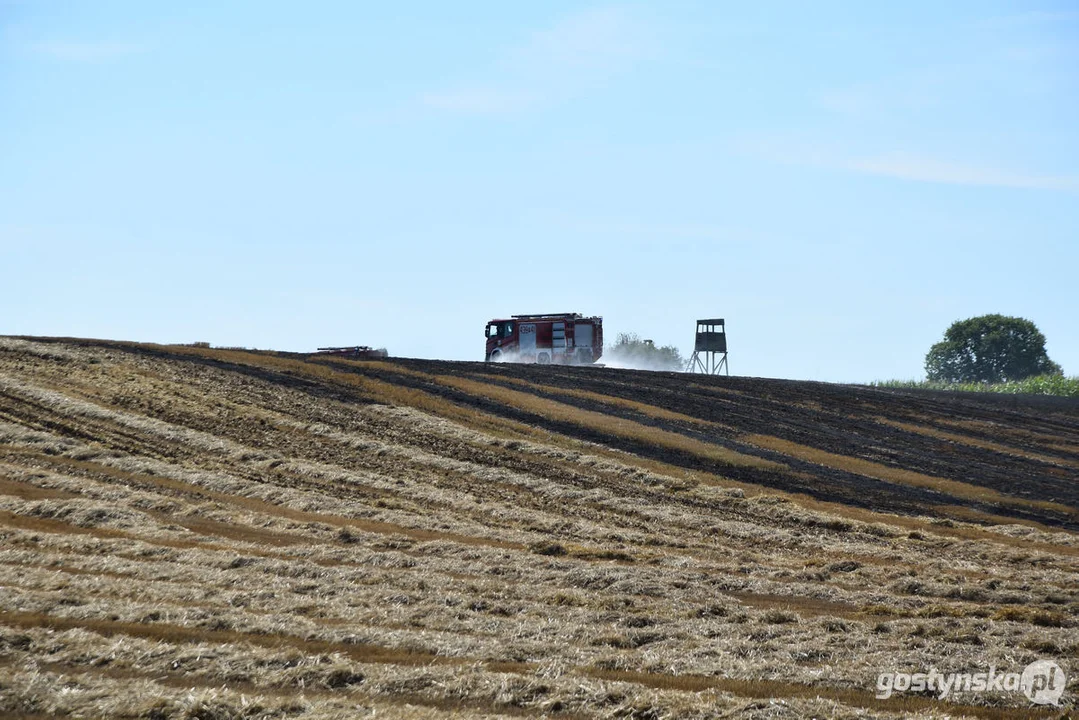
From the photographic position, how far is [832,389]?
265 feet

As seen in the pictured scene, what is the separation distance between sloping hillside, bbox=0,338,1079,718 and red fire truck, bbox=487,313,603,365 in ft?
59.1

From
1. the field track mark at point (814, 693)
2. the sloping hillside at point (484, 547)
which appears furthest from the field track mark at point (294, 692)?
the field track mark at point (814, 693)

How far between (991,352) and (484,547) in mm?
168711

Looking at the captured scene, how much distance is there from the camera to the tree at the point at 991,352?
177m

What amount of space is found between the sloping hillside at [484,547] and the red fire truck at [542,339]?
709 inches

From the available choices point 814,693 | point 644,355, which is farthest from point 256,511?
point 644,355

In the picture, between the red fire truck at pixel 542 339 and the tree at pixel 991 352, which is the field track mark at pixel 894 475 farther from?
the tree at pixel 991 352

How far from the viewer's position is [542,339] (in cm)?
8538

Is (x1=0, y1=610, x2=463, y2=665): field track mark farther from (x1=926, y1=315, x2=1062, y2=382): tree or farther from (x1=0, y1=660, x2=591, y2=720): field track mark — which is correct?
(x1=926, y1=315, x2=1062, y2=382): tree

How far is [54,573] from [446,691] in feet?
Answer: 32.7

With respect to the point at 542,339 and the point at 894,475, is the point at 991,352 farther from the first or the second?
the point at 894,475

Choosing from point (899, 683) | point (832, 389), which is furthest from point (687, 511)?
point (832, 389)

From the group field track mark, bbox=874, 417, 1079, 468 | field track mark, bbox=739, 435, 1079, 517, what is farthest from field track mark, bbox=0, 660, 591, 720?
field track mark, bbox=874, 417, 1079, 468

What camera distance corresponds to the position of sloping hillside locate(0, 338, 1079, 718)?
1558 cm
